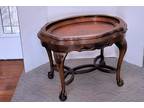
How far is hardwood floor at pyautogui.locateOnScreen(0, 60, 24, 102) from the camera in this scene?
2.13m

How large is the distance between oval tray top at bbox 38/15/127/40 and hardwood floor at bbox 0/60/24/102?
616 millimetres

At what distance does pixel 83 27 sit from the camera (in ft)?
6.46

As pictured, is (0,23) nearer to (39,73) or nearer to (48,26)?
(39,73)

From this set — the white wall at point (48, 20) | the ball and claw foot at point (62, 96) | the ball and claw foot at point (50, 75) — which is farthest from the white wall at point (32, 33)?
the ball and claw foot at point (62, 96)

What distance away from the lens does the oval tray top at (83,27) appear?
1.75 metres

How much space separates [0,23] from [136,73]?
1.49 meters

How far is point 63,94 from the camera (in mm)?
1924

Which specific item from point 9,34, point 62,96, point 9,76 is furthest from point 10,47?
point 62,96

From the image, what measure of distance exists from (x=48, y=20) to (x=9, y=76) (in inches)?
25.7

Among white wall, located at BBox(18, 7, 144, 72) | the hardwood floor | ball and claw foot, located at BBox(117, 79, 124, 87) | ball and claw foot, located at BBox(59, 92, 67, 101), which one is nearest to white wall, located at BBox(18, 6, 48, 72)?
white wall, located at BBox(18, 7, 144, 72)

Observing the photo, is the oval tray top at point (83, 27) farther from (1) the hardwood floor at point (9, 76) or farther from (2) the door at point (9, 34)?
(2) the door at point (9, 34)

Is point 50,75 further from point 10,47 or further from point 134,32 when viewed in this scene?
point 134,32

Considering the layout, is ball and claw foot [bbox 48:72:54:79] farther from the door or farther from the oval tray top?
the door
